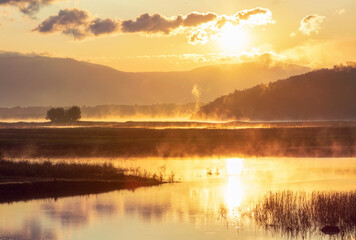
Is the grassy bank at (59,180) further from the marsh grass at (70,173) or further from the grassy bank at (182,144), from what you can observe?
the grassy bank at (182,144)

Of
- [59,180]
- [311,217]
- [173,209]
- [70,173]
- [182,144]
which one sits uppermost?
[182,144]

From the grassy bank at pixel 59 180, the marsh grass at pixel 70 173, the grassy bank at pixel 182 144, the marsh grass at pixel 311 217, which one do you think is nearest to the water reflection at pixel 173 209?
the marsh grass at pixel 311 217

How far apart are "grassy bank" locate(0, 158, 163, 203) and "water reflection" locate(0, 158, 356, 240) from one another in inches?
111

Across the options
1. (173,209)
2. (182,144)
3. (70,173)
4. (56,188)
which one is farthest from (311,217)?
(182,144)

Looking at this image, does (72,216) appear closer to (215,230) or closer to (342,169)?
(215,230)

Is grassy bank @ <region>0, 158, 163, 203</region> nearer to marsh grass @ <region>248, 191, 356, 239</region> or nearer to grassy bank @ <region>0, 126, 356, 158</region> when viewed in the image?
marsh grass @ <region>248, 191, 356, 239</region>

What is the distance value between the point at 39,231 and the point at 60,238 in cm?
222

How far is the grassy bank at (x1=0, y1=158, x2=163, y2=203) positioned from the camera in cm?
5356

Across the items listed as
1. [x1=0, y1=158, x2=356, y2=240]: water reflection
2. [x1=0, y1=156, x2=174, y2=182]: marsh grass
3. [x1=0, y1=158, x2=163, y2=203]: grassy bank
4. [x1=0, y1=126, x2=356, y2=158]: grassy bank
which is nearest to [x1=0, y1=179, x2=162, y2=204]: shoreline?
[x1=0, y1=158, x2=163, y2=203]: grassy bank

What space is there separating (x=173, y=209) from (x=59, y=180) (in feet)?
49.5

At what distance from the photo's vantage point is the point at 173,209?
46.2m

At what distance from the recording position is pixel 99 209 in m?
46.4

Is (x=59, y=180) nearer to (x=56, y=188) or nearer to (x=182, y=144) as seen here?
(x=56, y=188)

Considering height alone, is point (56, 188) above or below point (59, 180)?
below
